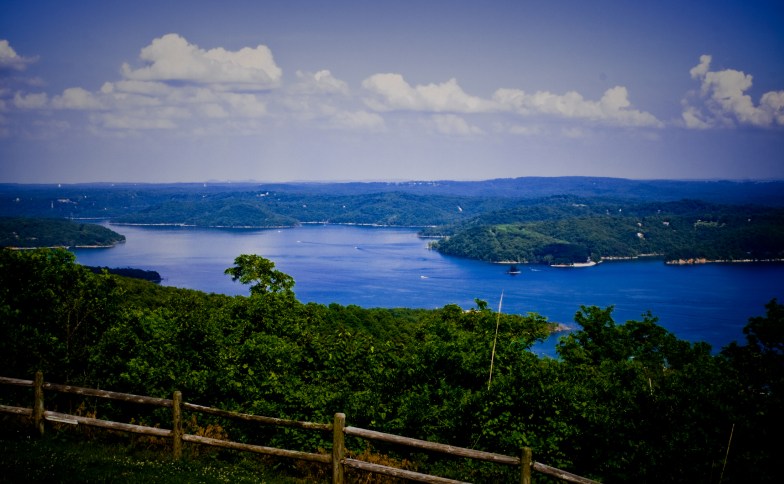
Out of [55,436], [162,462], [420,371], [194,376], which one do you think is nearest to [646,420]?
[420,371]

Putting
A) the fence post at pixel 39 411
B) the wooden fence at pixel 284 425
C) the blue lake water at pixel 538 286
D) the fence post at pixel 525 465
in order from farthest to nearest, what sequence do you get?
1. the blue lake water at pixel 538 286
2. the fence post at pixel 39 411
3. the wooden fence at pixel 284 425
4. the fence post at pixel 525 465

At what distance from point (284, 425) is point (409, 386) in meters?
6.37

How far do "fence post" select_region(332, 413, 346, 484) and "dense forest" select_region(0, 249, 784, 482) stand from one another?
2.36m

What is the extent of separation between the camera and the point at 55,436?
1019 cm

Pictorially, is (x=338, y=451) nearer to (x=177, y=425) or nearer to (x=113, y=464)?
(x=177, y=425)

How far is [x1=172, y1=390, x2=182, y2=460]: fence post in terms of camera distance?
372 inches

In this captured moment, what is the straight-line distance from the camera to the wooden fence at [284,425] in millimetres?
7836

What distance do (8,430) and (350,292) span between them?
132861mm

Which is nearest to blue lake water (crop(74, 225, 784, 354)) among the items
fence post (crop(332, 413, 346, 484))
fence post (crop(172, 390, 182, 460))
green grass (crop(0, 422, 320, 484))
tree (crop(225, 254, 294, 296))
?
tree (crop(225, 254, 294, 296))

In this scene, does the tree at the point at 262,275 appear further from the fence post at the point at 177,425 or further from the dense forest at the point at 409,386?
the fence post at the point at 177,425

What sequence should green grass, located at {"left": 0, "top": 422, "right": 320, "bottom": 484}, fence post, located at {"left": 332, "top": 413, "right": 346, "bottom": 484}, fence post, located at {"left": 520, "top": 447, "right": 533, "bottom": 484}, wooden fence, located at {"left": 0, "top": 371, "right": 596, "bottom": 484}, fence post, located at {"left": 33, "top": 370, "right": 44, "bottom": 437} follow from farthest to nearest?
fence post, located at {"left": 33, "top": 370, "right": 44, "bottom": 437}, green grass, located at {"left": 0, "top": 422, "right": 320, "bottom": 484}, fence post, located at {"left": 332, "top": 413, "right": 346, "bottom": 484}, wooden fence, located at {"left": 0, "top": 371, "right": 596, "bottom": 484}, fence post, located at {"left": 520, "top": 447, "right": 533, "bottom": 484}

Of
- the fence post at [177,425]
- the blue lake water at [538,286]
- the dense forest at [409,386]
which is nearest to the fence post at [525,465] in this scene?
the dense forest at [409,386]

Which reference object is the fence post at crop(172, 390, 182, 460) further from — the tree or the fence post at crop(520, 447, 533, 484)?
the tree

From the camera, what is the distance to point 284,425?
9023 millimetres
